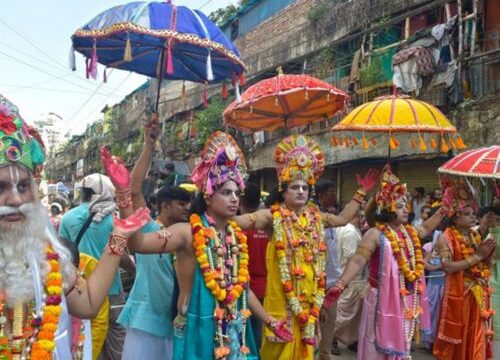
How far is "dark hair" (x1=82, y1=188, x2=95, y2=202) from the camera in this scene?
4.49m

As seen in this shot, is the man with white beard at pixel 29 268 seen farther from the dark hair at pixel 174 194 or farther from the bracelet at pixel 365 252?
the bracelet at pixel 365 252

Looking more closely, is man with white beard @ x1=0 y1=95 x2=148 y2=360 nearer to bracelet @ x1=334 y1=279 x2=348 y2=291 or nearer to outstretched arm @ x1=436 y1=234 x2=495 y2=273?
bracelet @ x1=334 y1=279 x2=348 y2=291

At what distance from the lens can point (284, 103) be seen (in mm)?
5410

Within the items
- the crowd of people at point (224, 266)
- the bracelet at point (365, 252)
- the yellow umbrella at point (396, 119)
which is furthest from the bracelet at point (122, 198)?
the yellow umbrella at point (396, 119)

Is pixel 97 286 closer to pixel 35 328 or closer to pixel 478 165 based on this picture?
pixel 35 328

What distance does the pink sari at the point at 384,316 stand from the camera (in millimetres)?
4383

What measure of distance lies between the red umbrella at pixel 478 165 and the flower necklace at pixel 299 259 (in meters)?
1.52

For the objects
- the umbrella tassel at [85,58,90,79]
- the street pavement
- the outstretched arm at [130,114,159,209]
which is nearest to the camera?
the outstretched arm at [130,114,159,209]

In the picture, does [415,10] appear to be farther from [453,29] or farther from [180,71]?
[180,71]

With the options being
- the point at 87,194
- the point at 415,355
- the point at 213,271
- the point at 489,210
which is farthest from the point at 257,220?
the point at 415,355

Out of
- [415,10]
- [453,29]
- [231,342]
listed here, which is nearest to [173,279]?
[231,342]

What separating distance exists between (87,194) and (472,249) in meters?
3.75

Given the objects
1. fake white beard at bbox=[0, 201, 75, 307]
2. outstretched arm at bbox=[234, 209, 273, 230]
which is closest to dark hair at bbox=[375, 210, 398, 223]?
outstretched arm at bbox=[234, 209, 273, 230]

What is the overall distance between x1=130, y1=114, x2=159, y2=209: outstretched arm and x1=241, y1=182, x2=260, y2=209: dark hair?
1.45 metres
